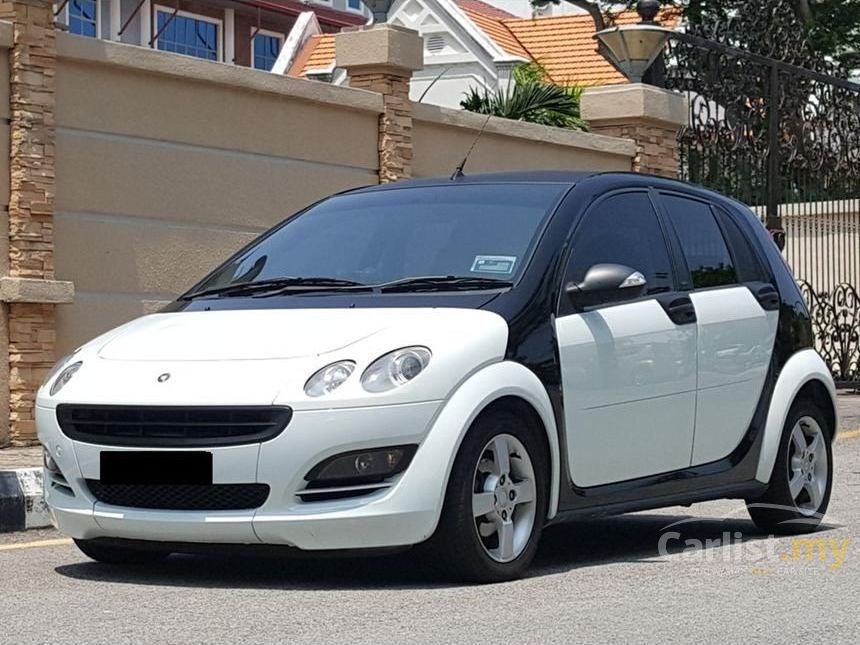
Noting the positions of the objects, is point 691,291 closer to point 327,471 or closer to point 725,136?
point 327,471

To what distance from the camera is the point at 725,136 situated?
19625mm

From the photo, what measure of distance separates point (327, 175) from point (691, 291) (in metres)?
6.79

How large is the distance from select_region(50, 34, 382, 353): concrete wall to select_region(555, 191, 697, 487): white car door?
17.6 ft

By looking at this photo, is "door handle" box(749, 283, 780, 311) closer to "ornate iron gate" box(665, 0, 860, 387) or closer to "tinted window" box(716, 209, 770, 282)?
"tinted window" box(716, 209, 770, 282)

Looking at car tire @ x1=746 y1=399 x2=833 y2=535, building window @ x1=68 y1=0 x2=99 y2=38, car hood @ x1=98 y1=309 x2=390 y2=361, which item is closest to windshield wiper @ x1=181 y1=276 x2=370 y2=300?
car hood @ x1=98 y1=309 x2=390 y2=361

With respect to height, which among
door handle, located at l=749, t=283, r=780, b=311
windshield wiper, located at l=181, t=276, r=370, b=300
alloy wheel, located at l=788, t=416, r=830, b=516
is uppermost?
windshield wiper, located at l=181, t=276, r=370, b=300

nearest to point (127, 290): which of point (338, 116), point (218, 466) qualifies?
point (338, 116)

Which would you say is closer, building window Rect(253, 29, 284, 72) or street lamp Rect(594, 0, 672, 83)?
street lamp Rect(594, 0, 672, 83)

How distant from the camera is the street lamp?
57.7 feet

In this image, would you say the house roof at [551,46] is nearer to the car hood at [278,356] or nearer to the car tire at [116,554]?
Result: the car tire at [116,554]

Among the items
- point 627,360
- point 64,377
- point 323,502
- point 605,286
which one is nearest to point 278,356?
point 323,502

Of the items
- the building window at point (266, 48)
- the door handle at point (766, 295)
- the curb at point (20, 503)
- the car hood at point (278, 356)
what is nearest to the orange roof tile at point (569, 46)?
the building window at point (266, 48)

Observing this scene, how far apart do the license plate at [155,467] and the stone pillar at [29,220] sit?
5.34 meters

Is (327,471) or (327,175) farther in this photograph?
(327,175)
